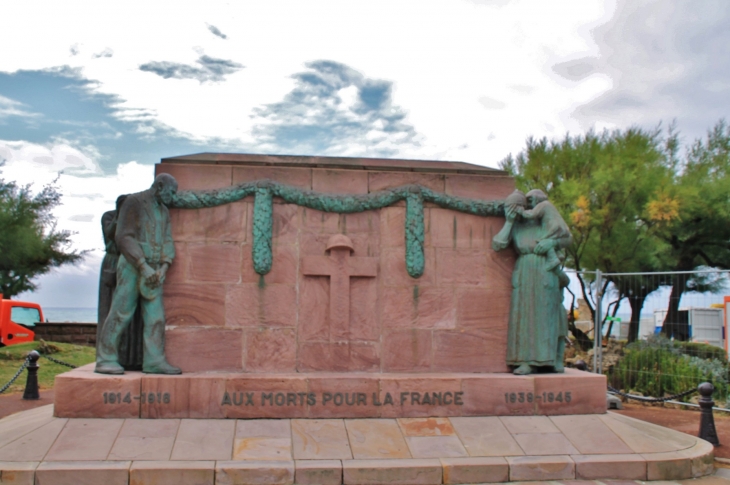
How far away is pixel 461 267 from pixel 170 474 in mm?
3929

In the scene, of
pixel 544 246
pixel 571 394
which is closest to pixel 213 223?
pixel 544 246

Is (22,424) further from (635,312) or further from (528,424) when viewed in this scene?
(635,312)

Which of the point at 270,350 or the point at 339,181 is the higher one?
the point at 339,181

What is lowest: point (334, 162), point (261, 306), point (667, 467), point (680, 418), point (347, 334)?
point (680, 418)

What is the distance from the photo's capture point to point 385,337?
780cm

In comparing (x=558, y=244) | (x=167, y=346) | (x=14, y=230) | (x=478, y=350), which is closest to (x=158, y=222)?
(x=167, y=346)

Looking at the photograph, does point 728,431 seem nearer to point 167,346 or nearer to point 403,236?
point 403,236

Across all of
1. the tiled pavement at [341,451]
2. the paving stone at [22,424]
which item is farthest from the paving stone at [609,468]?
the paving stone at [22,424]

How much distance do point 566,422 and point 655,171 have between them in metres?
15.3

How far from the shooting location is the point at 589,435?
7160 mm

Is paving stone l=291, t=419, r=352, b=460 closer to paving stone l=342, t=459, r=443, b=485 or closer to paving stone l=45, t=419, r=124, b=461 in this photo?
Result: paving stone l=342, t=459, r=443, b=485

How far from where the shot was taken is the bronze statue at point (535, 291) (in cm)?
786

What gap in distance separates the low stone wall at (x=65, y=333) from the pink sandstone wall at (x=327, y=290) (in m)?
17.2

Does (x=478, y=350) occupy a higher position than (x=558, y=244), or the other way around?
(x=558, y=244)
